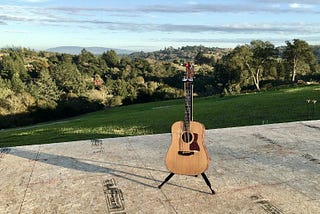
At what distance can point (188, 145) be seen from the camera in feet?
14.8

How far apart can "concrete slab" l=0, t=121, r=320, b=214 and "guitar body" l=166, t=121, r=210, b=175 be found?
30 centimetres

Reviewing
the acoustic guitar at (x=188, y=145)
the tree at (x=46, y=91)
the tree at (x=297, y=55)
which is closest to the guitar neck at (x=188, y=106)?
the acoustic guitar at (x=188, y=145)

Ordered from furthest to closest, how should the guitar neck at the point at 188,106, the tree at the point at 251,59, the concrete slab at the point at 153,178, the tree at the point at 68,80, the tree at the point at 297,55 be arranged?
the tree at the point at 68,80, the tree at the point at 297,55, the tree at the point at 251,59, the guitar neck at the point at 188,106, the concrete slab at the point at 153,178

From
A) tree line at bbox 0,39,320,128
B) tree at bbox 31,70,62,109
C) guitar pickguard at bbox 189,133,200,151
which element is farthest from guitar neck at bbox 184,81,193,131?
tree at bbox 31,70,62,109

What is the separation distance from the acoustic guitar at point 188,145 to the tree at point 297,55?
3543 cm

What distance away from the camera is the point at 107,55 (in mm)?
89125

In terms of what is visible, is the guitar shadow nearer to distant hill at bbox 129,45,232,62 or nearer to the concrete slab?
the concrete slab

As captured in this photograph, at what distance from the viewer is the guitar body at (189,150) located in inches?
177

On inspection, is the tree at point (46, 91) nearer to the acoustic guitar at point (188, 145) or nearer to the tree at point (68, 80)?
the tree at point (68, 80)

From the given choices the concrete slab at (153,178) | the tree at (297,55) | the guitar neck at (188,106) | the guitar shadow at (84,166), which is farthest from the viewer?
the tree at (297,55)

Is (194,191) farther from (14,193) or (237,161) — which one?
(14,193)

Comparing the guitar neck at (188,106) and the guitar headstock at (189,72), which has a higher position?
the guitar headstock at (189,72)

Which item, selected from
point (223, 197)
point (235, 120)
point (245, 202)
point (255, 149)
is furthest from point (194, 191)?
point (235, 120)

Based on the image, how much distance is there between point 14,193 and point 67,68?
2117 inches
